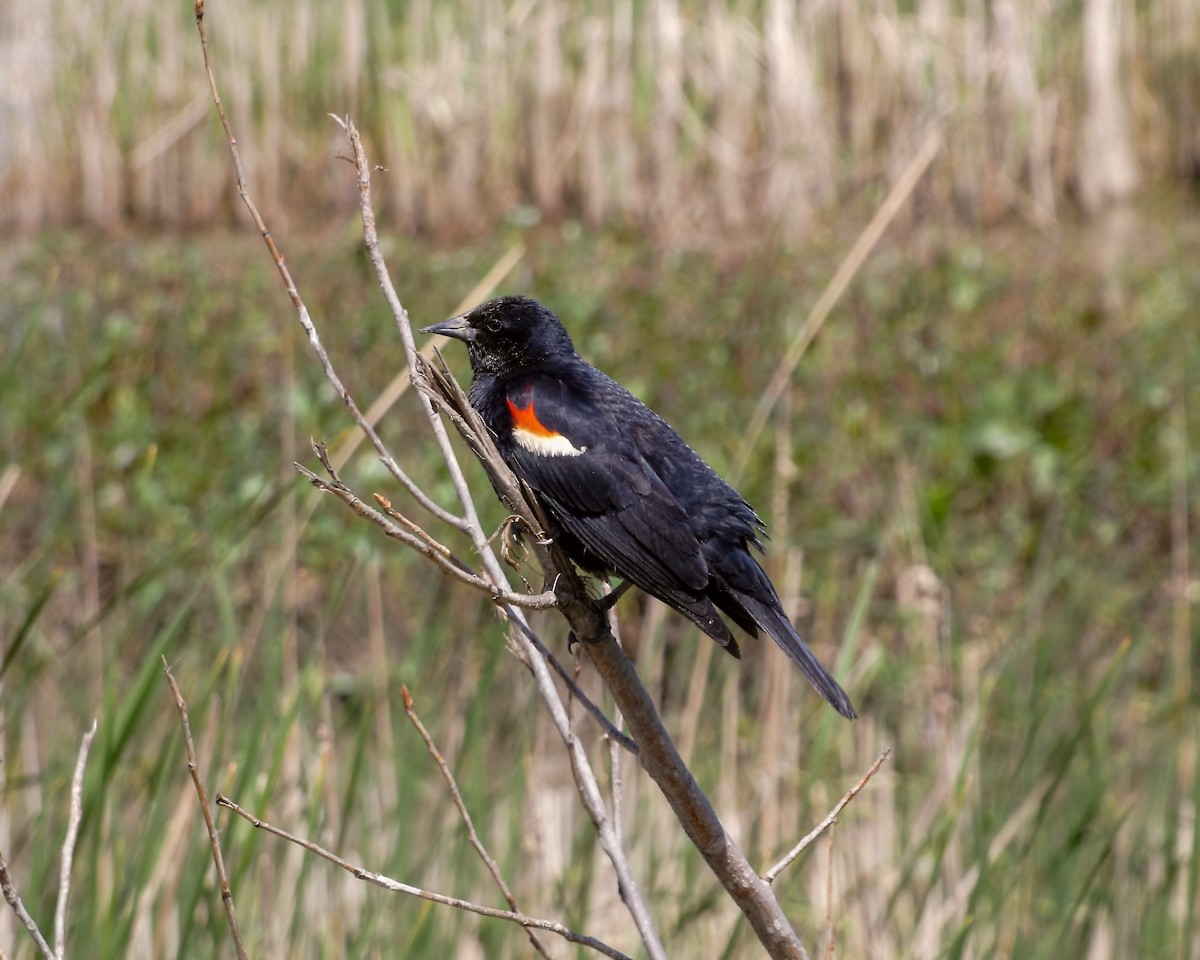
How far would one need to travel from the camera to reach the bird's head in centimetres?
243

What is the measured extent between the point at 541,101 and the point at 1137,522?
5.18 meters

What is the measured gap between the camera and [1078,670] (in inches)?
166

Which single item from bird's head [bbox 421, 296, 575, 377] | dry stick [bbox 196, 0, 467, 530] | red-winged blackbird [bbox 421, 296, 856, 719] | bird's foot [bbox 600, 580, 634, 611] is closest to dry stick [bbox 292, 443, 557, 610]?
dry stick [bbox 196, 0, 467, 530]

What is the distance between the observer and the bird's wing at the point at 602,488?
2.02 metres

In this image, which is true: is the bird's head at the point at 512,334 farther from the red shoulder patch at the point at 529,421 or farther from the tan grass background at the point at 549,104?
the tan grass background at the point at 549,104

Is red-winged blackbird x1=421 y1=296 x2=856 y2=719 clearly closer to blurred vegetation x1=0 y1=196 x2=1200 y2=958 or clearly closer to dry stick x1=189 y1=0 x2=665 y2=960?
blurred vegetation x1=0 y1=196 x2=1200 y2=958

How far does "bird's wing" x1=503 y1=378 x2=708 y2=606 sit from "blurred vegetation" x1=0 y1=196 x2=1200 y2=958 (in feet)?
Result: 0.85

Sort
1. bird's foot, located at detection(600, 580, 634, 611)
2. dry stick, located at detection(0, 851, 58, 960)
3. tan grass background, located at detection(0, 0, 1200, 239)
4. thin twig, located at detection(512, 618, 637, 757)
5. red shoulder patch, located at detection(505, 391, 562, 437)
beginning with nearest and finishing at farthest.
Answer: dry stick, located at detection(0, 851, 58, 960), thin twig, located at detection(512, 618, 637, 757), bird's foot, located at detection(600, 580, 634, 611), red shoulder patch, located at detection(505, 391, 562, 437), tan grass background, located at detection(0, 0, 1200, 239)

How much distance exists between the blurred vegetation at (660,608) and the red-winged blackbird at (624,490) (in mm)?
212

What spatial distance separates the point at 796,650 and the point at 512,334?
0.87 metres

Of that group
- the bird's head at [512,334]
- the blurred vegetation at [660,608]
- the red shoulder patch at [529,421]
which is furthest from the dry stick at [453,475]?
the bird's head at [512,334]

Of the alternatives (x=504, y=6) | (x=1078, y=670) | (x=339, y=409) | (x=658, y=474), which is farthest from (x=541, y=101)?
(x=658, y=474)

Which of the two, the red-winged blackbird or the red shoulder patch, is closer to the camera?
the red-winged blackbird

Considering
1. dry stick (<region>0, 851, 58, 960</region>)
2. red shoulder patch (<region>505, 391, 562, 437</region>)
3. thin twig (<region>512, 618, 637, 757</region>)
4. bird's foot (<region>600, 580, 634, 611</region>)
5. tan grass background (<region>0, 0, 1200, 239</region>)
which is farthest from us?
tan grass background (<region>0, 0, 1200, 239</region>)
